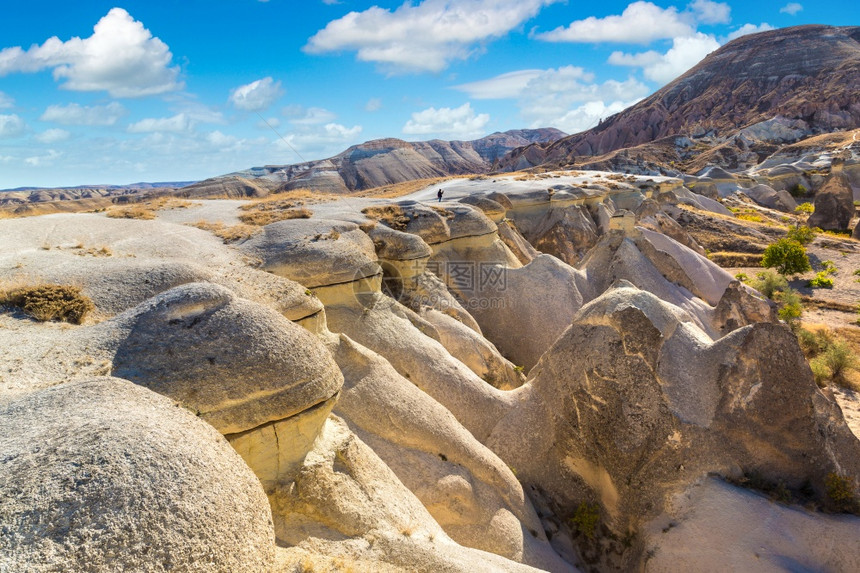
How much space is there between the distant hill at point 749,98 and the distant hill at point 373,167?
20.4m

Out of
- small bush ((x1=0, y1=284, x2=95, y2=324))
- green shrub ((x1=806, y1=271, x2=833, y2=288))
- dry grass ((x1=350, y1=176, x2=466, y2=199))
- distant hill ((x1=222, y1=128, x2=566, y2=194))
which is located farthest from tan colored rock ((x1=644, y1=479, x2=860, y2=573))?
distant hill ((x1=222, y1=128, x2=566, y2=194))

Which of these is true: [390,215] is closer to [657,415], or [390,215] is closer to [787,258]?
[657,415]

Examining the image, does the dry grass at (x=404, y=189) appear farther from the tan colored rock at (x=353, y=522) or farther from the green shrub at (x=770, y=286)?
the tan colored rock at (x=353, y=522)

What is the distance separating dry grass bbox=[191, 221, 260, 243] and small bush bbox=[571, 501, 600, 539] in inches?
312

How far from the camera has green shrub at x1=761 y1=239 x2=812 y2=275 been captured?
86.1 ft

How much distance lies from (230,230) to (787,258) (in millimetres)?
27382

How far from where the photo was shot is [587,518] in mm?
8391

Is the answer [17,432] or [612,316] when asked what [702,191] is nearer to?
[612,316]

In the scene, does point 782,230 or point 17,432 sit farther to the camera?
point 782,230

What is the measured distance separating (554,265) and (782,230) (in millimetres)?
27449

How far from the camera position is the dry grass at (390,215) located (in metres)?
13.7

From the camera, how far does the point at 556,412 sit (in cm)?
929

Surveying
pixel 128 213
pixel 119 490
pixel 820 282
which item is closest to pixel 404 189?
pixel 128 213

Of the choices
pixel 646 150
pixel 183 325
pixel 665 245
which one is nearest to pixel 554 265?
pixel 665 245
